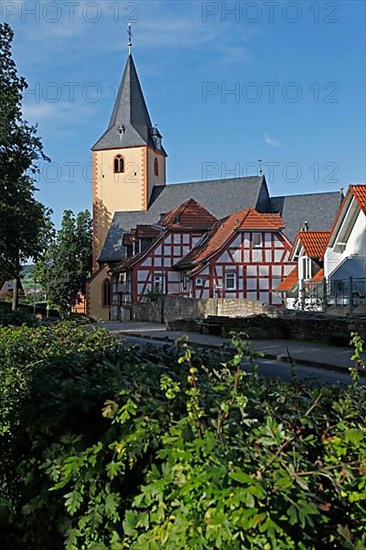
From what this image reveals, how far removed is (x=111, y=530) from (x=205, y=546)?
876mm

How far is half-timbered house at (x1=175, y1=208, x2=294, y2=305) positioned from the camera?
5112 centimetres

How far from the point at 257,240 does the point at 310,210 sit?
17981 mm

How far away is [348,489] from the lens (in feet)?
8.54

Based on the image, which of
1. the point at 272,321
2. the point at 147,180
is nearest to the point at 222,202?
the point at 147,180

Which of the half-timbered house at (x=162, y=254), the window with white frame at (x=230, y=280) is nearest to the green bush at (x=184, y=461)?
the window with white frame at (x=230, y=280)

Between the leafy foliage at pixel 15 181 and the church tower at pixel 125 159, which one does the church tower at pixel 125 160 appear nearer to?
the church tower at pixel 125 159

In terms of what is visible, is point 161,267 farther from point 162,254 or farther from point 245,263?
point 245,263

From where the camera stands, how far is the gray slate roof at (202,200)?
231ft

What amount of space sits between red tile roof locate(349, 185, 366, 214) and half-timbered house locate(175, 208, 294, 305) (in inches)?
709

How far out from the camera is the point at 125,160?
7562 cm

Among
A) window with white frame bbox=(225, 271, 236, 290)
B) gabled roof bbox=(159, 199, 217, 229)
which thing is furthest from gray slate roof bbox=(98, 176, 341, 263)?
window with white frame bbox=(225, 271, 236, 290)

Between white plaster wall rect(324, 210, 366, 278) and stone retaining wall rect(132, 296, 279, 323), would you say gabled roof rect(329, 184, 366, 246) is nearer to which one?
white plaster wall rect(324, 210, 366, 278)

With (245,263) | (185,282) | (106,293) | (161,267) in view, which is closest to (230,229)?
(245,263)

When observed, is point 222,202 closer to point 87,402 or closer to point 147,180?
point 147,180
